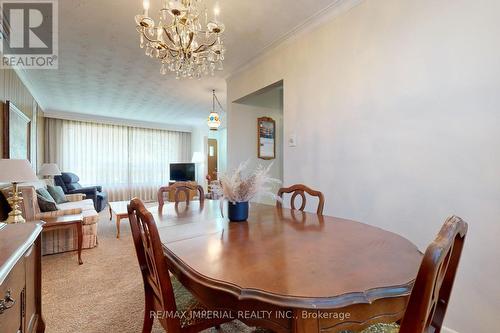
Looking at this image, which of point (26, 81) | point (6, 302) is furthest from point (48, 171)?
point (6, 302)

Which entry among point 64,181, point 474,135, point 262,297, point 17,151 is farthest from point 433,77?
point 64,181

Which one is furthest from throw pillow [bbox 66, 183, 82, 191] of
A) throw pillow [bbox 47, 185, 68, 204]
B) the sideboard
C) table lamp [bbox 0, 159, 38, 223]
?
the sideboard

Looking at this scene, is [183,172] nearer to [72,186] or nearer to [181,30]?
[72,186]

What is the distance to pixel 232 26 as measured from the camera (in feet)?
7.61

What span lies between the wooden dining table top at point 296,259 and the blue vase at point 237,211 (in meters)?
0.05

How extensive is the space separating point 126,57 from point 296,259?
3195 mm

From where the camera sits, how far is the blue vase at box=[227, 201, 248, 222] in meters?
1.42

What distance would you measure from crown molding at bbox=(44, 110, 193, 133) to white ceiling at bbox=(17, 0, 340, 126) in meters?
0.38

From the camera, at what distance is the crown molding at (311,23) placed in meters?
1.98

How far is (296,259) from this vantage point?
879 millimetres

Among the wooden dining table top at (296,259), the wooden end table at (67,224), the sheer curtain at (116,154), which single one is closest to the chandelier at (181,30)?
the wooden dining table top at (296,259)

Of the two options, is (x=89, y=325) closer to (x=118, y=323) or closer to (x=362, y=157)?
(x=118, y=323)

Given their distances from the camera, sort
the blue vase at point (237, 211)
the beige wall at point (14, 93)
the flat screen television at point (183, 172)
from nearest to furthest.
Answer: the blue vase at point (237, 211)
the beige wall at point (14, 93)
the flat screen television at point (183, 172)

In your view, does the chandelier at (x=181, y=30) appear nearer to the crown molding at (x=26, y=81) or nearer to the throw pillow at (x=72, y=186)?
the crown molding at (x=26, y=81)
